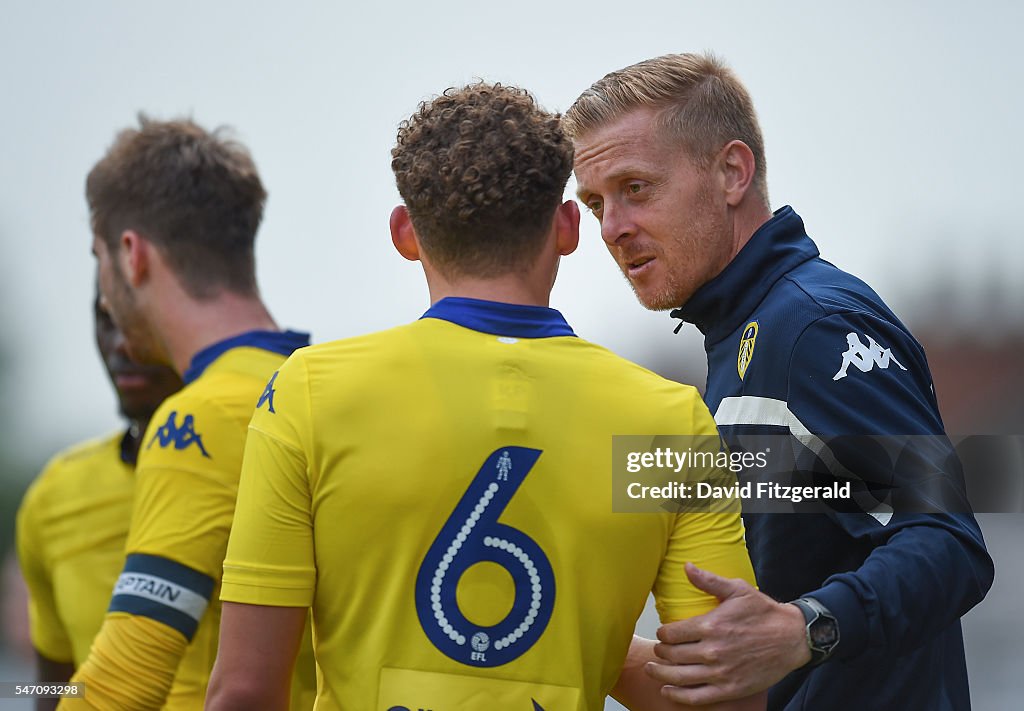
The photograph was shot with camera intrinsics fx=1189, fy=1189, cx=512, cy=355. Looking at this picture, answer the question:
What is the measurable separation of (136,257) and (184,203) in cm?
22

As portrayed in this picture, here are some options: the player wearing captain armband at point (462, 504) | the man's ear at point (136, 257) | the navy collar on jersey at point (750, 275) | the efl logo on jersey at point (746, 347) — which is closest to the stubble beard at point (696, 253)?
the navy collar on jersey at point (750, 275)

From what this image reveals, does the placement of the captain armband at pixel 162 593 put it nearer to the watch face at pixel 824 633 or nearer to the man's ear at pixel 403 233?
the man's ear at pixel 403 233

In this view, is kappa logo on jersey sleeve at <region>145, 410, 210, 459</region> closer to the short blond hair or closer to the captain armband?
the captain armband

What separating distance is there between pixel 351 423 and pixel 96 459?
230 centimetres

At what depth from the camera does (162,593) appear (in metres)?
2.87

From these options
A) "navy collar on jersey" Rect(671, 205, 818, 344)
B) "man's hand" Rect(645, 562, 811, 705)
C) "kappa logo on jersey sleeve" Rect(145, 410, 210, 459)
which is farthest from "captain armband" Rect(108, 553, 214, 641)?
"navy collar on jersey" Rect(671, 205, 818, 344)

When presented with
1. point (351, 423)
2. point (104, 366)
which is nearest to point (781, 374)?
point (351, 423)

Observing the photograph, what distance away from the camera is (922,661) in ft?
9.48

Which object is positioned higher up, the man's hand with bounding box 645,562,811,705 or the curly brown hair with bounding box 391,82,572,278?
the curly brown hair with bounding box 391,82,572,278

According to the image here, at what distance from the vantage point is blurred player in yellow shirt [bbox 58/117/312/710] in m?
2.87

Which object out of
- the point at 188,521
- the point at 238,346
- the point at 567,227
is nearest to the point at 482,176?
the point at 567,227

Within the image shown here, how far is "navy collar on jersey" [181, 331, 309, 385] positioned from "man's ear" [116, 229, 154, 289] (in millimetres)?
330

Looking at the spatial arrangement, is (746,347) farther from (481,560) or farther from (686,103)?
(481,560)

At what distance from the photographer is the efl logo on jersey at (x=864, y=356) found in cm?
276
